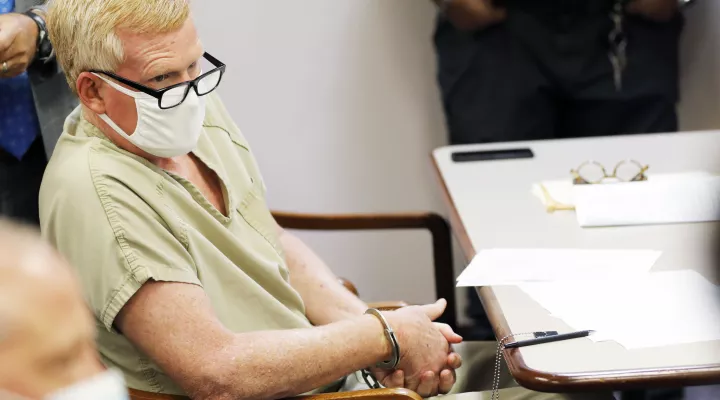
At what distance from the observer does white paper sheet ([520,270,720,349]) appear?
4.54ft

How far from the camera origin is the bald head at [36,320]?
631 mm

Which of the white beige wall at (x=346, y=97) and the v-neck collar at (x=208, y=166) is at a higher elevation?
the v-neck collar at (x=208, y=166)

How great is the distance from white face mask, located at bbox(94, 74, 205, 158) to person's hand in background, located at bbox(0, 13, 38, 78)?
1.01 feet

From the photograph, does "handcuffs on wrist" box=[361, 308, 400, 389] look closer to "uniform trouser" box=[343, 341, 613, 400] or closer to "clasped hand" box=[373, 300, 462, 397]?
"clasped hand" box=[373, 300, 462, 397]

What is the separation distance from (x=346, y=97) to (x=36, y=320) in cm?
238

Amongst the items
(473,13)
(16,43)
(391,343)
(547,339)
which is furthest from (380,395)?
(473,13)

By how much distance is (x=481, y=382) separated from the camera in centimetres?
182

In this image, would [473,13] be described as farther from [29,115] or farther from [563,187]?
[29,115]

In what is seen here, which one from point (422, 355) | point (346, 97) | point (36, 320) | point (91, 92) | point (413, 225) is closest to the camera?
point (36, 320)

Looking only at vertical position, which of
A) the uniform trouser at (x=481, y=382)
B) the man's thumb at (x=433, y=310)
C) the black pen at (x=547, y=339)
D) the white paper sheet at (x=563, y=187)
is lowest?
the uniform trouser at (x=481, y=382)

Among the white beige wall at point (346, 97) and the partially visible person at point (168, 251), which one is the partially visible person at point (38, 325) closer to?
the partially visible person at point (168, 251)

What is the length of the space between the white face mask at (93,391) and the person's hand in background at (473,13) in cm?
201

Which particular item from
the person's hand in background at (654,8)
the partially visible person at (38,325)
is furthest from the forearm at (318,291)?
the person's hand in background at (654,8)

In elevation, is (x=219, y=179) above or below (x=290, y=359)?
above
